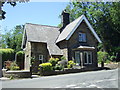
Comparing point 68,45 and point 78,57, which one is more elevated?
point 68,45

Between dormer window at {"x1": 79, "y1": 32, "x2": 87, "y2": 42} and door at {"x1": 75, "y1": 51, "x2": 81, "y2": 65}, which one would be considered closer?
door at {"x1": 75, "y1": 51, "x2": 81, "y2": 65}

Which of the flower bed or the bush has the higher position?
the bush

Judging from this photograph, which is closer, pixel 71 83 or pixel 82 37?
pixel 71 83

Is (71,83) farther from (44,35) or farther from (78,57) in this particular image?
(44,35)

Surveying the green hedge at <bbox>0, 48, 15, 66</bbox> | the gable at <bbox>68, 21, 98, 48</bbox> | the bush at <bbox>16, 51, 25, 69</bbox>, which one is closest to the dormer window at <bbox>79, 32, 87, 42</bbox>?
the gable at <bbox>68, 21, 98, 48</bbox>

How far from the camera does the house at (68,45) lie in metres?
24.6

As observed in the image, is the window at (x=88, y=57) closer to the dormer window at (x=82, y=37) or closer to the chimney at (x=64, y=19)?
the dormer window at (x=82, y=37)

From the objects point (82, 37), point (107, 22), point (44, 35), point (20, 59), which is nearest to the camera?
point (82, 37)

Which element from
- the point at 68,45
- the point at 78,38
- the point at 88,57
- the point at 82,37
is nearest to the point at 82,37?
the point at 82,37

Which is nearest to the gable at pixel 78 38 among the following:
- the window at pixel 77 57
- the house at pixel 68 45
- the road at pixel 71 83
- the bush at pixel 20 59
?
the house at pixel 68 45

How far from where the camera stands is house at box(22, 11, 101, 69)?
80.6ft

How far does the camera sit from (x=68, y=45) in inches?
971

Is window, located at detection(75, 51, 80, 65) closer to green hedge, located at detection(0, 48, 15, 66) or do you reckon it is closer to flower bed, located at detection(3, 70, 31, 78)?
flower bed, located at detection(3, 70, 31, 78)

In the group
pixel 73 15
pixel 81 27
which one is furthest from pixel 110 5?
pixel 81 27
